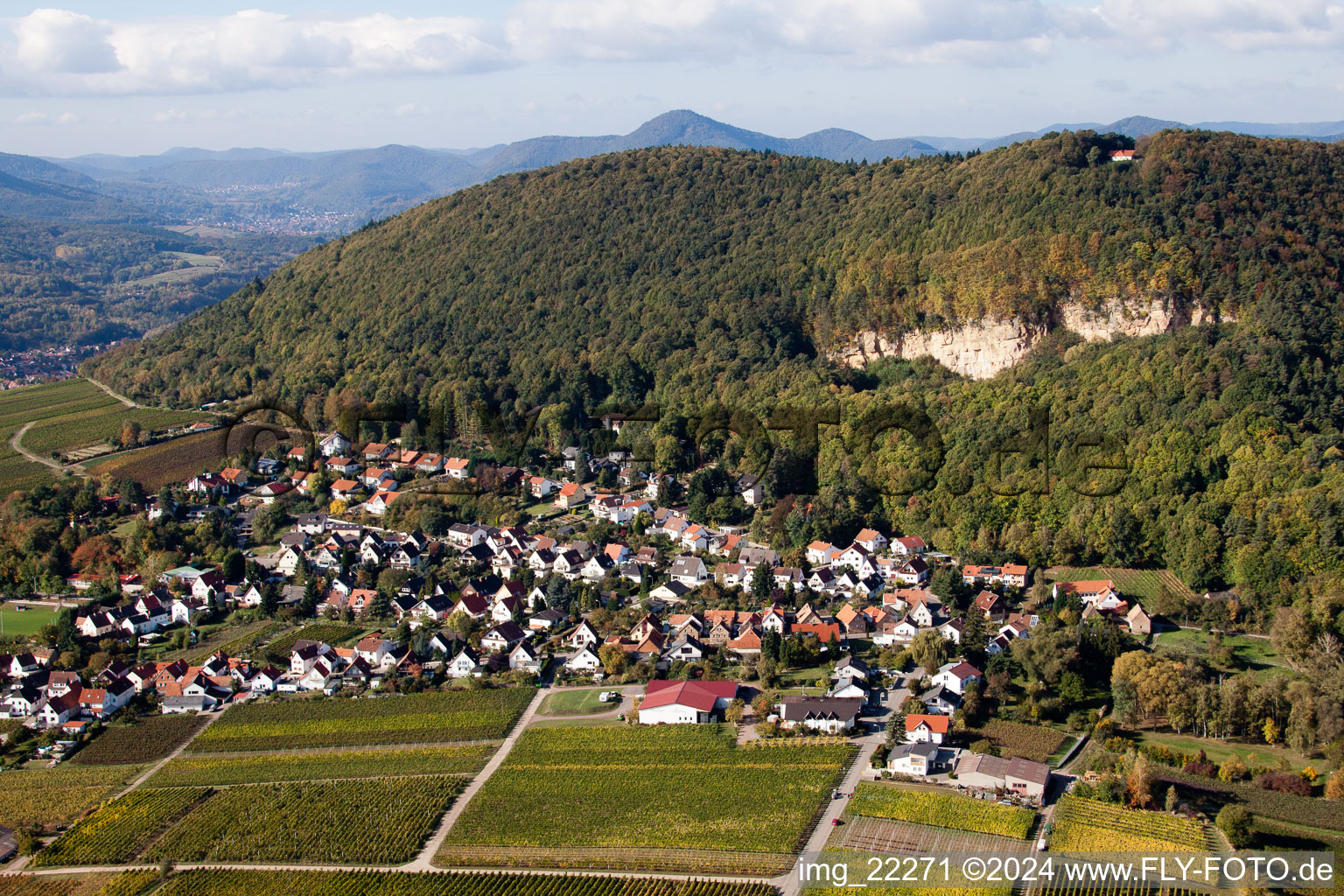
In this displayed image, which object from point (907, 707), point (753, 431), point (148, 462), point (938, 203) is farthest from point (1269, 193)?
point (148, 462)

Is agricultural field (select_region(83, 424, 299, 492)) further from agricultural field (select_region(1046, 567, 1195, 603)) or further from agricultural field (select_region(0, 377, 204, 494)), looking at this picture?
agricultural field (select_region(1046, 567, 1195, 603))

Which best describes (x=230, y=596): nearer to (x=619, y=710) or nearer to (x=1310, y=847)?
(x=619, y=710)

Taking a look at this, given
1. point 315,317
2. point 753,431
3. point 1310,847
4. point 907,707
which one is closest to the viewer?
point 1310,847

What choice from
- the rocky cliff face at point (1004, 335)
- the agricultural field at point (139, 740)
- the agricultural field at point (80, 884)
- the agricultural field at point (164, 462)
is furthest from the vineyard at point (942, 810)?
the agricultural field at point (164, 462)

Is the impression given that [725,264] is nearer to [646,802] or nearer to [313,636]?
[313,636]

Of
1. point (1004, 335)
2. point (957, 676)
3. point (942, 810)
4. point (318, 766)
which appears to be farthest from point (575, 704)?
point (1004, 335)

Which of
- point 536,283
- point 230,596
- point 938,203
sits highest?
point 938,203

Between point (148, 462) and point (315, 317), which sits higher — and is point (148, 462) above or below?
below

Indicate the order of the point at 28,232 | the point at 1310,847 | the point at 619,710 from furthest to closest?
1. the point at 28,232
2. the point at 619,710
3. the point at 1310,847
